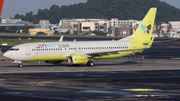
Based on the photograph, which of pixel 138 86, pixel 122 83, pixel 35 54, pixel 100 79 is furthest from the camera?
pixel 35 54

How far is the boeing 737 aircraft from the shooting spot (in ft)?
151

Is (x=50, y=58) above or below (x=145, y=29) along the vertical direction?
below

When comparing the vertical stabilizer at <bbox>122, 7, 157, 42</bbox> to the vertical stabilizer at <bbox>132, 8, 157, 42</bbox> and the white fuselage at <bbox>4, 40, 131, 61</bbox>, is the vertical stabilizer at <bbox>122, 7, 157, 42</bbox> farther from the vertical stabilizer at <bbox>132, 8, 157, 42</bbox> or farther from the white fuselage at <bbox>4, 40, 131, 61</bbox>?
the white fuselage at <bbox>4, 40, 131, 61</bbox>

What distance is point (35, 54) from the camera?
46219 mm

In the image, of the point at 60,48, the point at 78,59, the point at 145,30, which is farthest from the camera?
the point at 145,30

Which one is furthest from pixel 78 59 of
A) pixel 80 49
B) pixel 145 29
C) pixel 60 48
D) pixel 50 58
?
pixel 145 29

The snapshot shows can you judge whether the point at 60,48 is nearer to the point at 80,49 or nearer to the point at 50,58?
the point at 50,58

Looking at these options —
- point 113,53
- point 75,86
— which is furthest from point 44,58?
point 75,86

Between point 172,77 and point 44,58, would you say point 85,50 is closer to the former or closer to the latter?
point 44,58

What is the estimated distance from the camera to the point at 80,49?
160 feet

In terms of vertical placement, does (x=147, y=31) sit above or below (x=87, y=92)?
above

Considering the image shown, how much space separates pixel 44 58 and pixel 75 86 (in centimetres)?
1892

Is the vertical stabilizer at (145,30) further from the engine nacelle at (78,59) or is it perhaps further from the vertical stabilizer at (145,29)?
the engine nacelle at (78,59)

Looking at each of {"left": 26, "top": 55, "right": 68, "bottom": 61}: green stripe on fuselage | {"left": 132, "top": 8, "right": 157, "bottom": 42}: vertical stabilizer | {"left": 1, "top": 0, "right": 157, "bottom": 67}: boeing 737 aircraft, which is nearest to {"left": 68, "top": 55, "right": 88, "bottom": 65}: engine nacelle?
{"left": 1, "top": 0, "right": 157, "bottom": 67}: boeing 737 aircraft
